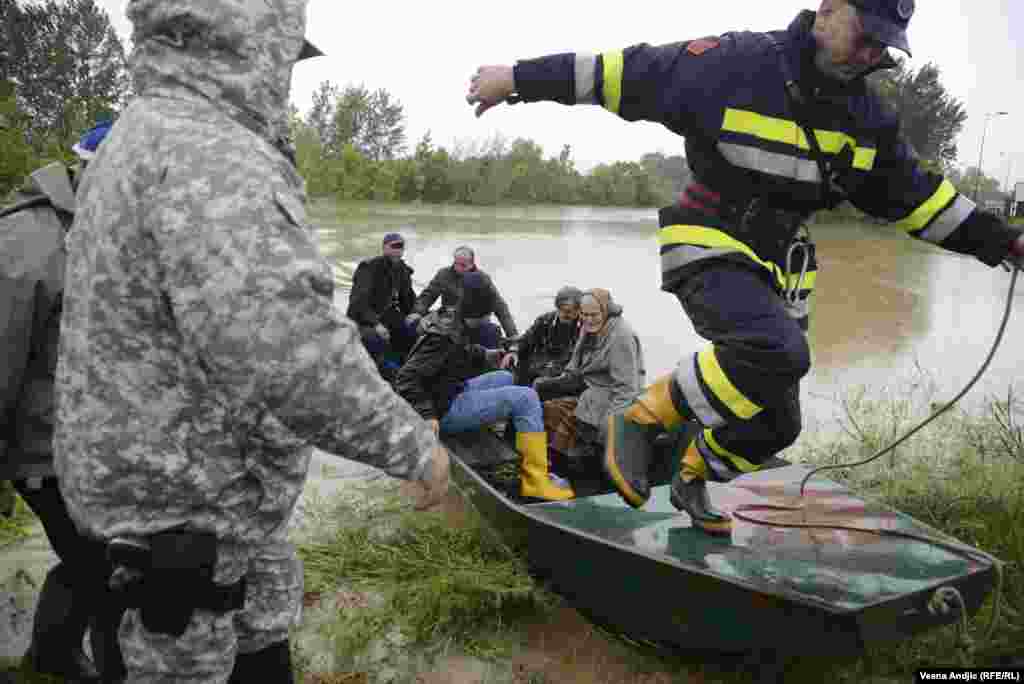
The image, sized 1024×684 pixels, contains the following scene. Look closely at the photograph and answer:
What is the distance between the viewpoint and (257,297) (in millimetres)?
1413

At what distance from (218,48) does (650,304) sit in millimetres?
15728

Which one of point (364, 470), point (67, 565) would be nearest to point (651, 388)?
point (67, 565)

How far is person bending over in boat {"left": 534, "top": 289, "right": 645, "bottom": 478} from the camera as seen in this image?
5109 mm

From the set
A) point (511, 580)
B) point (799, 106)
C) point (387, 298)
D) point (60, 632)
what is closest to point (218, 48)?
point (799, 106)

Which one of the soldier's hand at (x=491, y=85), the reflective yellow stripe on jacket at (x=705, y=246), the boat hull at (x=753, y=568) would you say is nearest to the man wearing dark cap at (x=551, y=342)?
the boat hull at (x=753, y=568)

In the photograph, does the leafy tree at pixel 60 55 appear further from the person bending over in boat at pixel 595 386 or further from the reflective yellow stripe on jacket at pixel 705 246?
the reflective yellow stripe on jacket at pixel 705 246

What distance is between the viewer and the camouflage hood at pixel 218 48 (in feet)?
4.95

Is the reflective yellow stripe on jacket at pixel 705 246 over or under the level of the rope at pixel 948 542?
over

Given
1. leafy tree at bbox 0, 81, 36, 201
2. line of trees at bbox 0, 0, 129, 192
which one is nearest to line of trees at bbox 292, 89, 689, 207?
line of trees at bbox 0, 0, 129, 192

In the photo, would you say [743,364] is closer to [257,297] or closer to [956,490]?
[257,297]

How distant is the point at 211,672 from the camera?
1.72 m

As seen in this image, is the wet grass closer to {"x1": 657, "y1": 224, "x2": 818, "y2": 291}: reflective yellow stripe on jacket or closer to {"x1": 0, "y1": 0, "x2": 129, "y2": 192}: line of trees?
{"x1": 657, "y1": 224, "x2": 818, "y2": 291}: reflective yellow stripe on jacket

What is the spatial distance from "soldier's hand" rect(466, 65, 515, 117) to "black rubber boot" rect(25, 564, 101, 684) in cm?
209

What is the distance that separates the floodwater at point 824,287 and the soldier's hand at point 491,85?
569 centimetres
